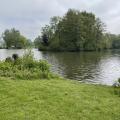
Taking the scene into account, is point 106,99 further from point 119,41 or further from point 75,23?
point 119,41

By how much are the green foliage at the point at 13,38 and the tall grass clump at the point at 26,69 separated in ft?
297

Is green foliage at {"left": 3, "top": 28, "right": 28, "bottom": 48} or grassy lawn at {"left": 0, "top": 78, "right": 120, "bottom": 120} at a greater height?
→ green foliage at {"left": 3, "top": 28, "right": 28, "bottom": 48}

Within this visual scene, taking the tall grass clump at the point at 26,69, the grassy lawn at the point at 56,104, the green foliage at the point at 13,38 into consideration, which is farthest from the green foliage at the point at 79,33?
the grassy lawn at the point at 56,104

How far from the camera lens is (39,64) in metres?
12.8

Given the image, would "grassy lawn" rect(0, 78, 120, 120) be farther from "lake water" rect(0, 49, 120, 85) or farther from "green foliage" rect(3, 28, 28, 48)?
"green foliage" rect(3, 28, 28, 48)

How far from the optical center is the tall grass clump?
10547 mm

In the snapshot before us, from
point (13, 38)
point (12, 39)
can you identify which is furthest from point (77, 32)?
point (12, 39)

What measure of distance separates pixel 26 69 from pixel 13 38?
9529cm

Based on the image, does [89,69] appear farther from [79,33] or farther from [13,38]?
[13,38]

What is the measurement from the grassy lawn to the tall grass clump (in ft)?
8.94

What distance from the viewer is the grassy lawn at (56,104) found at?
504 centimetres

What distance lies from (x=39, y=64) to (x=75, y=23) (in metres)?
53.5

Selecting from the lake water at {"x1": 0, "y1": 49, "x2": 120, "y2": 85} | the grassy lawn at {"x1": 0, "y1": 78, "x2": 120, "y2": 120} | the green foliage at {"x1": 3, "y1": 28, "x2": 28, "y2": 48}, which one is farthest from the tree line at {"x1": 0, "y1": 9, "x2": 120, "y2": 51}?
the grassy lawn at {"x1": 0, "y1": 78, "x2": 120, "y2": 120}

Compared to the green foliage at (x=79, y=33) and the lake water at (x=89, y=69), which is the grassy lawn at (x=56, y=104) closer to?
the lake water at (x=89, y=69)
